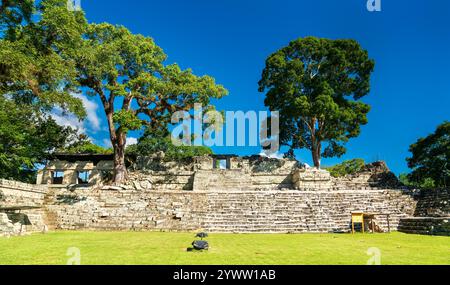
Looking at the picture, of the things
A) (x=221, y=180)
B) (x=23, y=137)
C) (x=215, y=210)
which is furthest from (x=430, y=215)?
(x=23, y=137)

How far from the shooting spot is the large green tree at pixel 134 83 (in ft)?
61.2

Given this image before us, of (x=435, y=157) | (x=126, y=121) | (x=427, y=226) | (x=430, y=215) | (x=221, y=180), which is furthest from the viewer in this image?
(x=435, y=157)

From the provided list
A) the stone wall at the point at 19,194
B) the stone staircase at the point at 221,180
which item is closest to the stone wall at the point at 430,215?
the stone staircase at the point at 221,180

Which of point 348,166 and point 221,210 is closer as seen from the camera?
point 221,210

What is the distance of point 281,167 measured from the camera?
2483cm

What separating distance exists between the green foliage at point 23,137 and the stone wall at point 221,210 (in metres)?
4.05

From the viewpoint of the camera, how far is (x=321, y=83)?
75.9ft

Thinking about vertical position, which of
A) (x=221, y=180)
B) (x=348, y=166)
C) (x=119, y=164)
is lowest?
(x=221, y=180)

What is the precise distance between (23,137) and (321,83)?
19225 millimetres

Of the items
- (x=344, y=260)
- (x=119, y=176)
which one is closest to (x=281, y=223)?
(x=344, y=260)

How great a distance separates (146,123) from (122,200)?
24.6 feet

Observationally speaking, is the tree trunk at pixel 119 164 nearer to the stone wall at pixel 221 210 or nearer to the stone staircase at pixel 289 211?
the stone wall at pixel 221 210

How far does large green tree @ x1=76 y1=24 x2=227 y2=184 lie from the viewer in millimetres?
18656

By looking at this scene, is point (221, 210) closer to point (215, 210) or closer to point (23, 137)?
point (215, 210)
